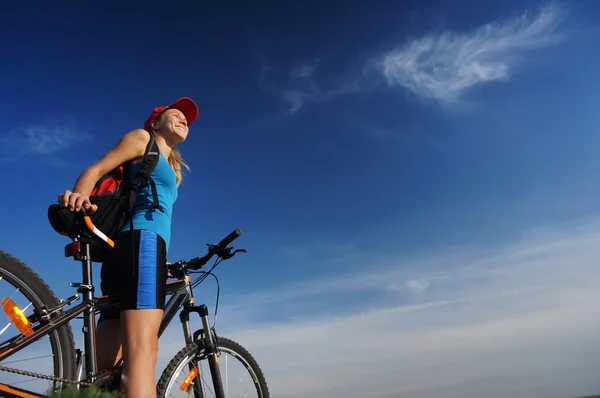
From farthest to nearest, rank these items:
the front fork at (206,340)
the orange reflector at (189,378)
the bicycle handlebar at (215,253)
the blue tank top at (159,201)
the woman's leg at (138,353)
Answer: the bicycle handlebar at (215,253)
the front fork at (206,340)
the orange reflector at (189,378)
the blue tank top at (159,201)
the woman's leg at (138,353)

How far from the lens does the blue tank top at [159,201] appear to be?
333 cm

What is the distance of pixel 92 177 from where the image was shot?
3.15m

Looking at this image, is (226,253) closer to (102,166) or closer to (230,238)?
(230,238)

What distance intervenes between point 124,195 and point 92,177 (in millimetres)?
263

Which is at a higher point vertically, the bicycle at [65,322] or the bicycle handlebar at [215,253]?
the bicycle handlebar at [215,253]

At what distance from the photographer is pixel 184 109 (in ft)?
13.3

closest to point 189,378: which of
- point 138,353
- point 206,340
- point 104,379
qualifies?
point 206,340

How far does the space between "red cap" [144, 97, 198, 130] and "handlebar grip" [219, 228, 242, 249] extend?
1.13m

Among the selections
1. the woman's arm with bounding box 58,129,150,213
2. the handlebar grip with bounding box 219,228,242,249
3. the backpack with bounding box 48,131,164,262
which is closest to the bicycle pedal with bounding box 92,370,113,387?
the backpack with bounding box 48,131,164,262

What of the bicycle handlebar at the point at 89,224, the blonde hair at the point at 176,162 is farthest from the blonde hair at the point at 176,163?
the bicycle handlebar at the point at 89,224

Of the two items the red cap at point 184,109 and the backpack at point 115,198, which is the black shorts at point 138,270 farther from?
the red cap at point 184,109

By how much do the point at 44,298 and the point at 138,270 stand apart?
23.5 inches

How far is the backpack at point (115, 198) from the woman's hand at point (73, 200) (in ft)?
0.32

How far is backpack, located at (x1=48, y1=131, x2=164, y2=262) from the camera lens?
3.19 meters
